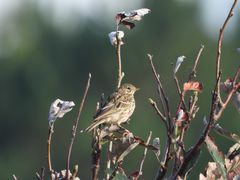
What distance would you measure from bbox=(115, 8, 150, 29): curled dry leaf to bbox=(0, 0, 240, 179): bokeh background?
3539 centimetres

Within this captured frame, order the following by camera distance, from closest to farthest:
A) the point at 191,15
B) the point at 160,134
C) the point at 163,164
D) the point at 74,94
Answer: the point at 163,164, the point at 160,134, the point at 74,94, the point at 191,15

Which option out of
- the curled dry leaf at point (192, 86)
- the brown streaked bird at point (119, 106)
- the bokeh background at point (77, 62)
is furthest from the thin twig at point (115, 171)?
the bokeh background at point (77, 62)

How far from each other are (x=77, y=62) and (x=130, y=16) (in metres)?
51.7

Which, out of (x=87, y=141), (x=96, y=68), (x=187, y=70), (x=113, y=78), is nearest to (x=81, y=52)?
(x=96, y=68)

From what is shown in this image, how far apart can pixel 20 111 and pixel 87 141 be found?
9.06m

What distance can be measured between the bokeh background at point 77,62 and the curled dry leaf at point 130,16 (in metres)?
35.4

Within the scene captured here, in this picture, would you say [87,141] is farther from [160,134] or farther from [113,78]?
[113,78]

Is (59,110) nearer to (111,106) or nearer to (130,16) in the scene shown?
(130,16)

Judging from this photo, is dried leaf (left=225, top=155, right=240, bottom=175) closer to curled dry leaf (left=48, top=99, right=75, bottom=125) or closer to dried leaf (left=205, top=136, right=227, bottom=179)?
dried leaf (left=205, top=136, right=227, bottom=179)

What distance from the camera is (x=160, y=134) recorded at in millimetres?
40781

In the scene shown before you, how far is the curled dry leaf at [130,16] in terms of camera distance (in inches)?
153

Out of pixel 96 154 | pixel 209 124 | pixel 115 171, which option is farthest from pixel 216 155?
pixel 96 154

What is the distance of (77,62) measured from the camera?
5562cm

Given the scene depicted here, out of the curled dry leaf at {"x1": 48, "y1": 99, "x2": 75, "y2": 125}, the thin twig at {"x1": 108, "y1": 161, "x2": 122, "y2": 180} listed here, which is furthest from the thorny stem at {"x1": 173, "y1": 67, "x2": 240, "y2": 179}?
the curled dry leaf at {"x1": 48, "y1": 99, "x2": 75, "y2": 125}
